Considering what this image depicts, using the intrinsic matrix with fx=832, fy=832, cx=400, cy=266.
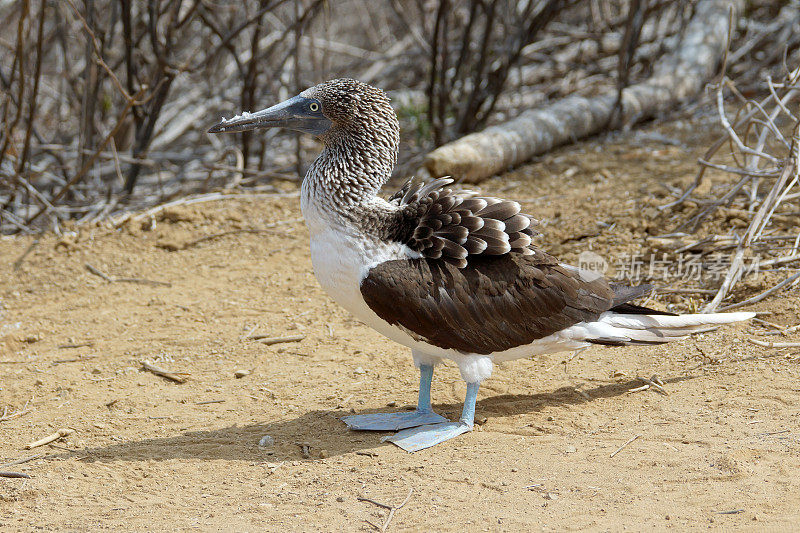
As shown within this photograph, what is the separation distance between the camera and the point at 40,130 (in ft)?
37.1

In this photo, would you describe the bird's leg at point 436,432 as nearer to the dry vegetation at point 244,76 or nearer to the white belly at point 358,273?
the white belly at point 358,273

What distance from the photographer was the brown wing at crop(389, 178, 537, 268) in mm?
4156

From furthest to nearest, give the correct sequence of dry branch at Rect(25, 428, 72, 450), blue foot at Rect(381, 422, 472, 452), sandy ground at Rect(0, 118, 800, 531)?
dry branch at Rect(25, 428, 72, 450) < blue foot at Rect(381, 422, 472, 452) < sandy ground at Rect(0, 118, 800, 531)

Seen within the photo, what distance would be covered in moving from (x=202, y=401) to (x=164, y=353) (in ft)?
2.51

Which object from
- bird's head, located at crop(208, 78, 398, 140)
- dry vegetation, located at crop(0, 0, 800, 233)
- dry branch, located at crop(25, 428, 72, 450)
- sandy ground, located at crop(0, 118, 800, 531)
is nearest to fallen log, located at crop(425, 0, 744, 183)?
dry vegetation, located at crop(0, 0, 800, 233)

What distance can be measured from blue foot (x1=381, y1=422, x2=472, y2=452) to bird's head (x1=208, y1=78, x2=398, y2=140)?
5.20ft

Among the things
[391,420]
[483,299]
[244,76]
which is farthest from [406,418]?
[244,76]

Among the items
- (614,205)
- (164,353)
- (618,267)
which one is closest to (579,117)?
(614,205)

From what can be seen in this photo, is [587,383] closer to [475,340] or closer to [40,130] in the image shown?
[475,340]

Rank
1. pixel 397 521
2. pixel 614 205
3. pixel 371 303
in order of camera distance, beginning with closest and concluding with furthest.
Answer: pixel 397 521 → pixel 371 303 → pixel 614 205

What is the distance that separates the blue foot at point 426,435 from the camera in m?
4.14

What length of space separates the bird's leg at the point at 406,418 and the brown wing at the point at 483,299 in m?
0.39

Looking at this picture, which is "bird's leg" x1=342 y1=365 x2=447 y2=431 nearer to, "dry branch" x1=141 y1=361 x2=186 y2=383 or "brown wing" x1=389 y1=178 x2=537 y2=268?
"brown wing" x1=389 y1=178 x2=537 y2=268

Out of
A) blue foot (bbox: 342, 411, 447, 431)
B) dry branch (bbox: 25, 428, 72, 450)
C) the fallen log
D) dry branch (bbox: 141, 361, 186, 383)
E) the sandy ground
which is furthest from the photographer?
the fallen log
